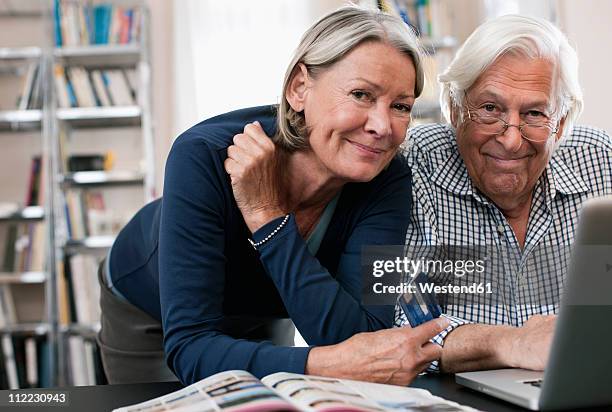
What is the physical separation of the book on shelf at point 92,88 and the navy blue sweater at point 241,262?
101 inches

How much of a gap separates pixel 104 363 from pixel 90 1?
2799 millimetres

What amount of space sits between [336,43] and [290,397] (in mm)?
652

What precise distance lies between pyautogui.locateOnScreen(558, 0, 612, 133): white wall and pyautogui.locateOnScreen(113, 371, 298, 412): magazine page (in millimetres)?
2886

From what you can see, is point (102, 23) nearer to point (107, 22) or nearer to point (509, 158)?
point (107, 22)

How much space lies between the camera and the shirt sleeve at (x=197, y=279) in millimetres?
940

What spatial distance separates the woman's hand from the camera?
43.8 inches

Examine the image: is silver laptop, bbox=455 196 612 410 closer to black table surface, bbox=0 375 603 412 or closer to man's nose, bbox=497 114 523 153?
black table surface, bbox=0 375 603 412

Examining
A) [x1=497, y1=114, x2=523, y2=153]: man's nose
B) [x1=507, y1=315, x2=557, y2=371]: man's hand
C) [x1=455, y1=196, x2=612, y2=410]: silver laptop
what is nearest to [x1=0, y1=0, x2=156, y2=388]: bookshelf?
[x1=497, y1=114, x2=523, y2=153]: man's nose

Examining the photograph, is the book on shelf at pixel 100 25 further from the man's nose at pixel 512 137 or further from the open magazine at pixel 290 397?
the open magazine at pixel 290 397

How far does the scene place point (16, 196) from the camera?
388 cm

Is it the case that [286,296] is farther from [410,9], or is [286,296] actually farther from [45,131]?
[410,9]

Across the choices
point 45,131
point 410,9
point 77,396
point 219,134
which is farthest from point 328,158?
point 410,9

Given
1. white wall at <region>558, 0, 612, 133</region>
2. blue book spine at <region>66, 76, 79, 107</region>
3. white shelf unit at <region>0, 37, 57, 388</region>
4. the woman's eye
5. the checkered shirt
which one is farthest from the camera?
blue book spine at <region>66, 76, 79, 107</region>

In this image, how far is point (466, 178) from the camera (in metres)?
1.44
